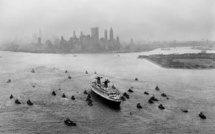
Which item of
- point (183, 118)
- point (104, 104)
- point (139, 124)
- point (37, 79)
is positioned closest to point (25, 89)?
point (37, 79)

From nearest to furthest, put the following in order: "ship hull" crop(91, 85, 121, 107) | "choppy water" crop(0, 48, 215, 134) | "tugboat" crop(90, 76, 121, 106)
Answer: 1. "choppy water" crop(0, 48, 215, 134)
2. "ship hull" crop(91, 85, 121, 107)
3. "tugboat" crop(90, 76, 121, 106)

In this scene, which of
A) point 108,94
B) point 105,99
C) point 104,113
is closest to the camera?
point 104,113

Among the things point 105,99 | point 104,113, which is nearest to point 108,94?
point 105,99

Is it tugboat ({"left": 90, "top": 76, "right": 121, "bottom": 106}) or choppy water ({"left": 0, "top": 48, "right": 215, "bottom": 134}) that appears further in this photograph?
tugboat ({"left": 90, "top": 76, "right": 121, "bottom": 106})

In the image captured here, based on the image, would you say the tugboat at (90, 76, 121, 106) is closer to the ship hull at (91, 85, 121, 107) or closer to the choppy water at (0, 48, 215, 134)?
the ship hull at (91, 85, 121, 107)

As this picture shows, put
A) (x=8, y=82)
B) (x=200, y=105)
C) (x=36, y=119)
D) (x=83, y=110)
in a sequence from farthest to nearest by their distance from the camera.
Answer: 1. (x=8, y=82)
2. (x=200, y=105)
3. (x=83, y=110)
4. (x=36, y=119)

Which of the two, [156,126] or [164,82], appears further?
[164,82]

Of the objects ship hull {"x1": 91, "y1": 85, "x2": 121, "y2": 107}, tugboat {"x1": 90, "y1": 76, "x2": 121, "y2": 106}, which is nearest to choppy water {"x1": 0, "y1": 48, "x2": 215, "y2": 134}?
ship hull {"x1": 91, "y1": 85, "x2": 121, "y2": 107}

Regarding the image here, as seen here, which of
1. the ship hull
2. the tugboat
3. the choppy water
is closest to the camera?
the choppy water

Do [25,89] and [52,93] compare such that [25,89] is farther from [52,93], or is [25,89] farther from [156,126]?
[156,126]

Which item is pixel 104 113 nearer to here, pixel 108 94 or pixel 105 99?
pixel 108 94

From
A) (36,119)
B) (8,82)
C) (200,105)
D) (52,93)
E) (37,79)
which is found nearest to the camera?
(36,119)
